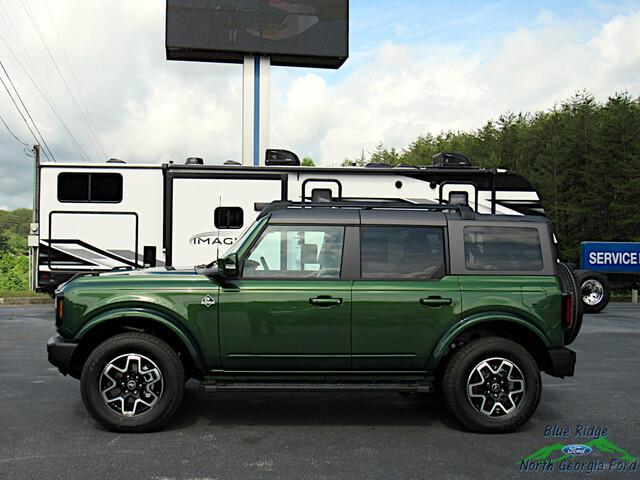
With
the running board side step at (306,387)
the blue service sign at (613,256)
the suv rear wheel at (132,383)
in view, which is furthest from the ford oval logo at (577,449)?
the blue service sign at (613,256)

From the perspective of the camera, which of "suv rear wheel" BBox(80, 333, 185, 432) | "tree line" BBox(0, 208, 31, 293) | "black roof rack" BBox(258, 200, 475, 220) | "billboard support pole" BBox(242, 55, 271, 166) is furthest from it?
"tree line" BBox(0, 208, 31, 293)

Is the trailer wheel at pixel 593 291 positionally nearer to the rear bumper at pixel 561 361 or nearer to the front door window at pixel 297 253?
the rear bumper at pixel 561 361

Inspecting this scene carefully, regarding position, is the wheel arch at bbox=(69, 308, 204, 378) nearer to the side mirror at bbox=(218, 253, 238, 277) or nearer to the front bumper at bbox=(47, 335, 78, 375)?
the front bumper at bbox=(47, 335, 78, 375)

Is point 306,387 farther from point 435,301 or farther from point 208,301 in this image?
point 435,301

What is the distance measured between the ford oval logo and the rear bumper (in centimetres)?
64

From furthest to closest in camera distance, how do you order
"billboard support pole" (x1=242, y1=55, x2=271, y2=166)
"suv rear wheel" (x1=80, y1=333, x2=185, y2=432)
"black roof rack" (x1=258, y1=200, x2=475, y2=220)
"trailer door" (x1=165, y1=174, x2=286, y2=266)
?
"billboard support pole" (x1=242, y1=55, x2=271, y2=166), "trailer door" (x1=165, y1=174, x2=286, y2=266), "black roof rack" (x1=258, y1=200, x2=475, y2=220), "suv rear wheel" (x1=80, y1=333, x2=185, y2=432)

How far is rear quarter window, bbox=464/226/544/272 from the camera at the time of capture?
5941 mm

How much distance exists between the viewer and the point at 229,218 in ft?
42.1

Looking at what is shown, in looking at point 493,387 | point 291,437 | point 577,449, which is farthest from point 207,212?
point 577,449

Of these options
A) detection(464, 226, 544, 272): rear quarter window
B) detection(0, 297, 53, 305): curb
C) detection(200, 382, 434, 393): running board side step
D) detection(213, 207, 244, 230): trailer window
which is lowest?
detection(0, 297, 53, 305): curb

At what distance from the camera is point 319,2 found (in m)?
21.6

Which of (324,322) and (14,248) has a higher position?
(324,322)

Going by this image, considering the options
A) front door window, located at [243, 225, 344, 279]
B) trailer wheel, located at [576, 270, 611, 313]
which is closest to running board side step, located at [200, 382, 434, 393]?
front door window, located at [243, 225, 344, 279]

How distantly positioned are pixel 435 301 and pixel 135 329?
2619mm
